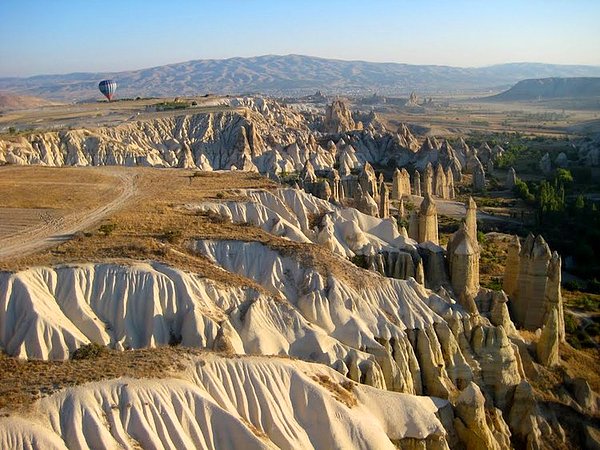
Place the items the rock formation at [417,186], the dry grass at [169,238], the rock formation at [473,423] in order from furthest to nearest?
the rock formation at [417,186] → the dry grass at [169,238] → the rock formation at [473,423]

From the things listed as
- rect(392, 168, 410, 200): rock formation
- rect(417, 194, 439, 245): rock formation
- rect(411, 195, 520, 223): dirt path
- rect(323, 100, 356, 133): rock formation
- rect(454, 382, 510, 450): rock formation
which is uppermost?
rect(323, 100, 356, 133): rock formation

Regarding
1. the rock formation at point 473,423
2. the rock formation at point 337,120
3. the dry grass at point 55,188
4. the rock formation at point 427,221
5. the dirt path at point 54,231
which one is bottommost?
the rock formation at point 473,423

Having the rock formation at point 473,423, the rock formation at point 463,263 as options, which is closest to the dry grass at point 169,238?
the rock formation at point 463,263

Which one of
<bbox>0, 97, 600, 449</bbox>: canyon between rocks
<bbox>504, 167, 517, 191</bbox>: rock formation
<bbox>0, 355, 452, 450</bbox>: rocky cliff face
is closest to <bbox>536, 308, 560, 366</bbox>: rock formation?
<bbox>0, 97, 600, 449</bbox>: canyon between rocks

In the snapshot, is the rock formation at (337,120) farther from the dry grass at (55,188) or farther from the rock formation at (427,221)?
the rock formation at (427,221)

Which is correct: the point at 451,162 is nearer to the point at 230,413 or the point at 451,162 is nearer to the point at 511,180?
the point at 511,180

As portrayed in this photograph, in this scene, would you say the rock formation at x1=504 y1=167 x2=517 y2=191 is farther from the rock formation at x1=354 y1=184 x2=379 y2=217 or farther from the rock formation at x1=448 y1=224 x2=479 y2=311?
the rock formation at x1=448 y1=224 x2=479 y2=311
